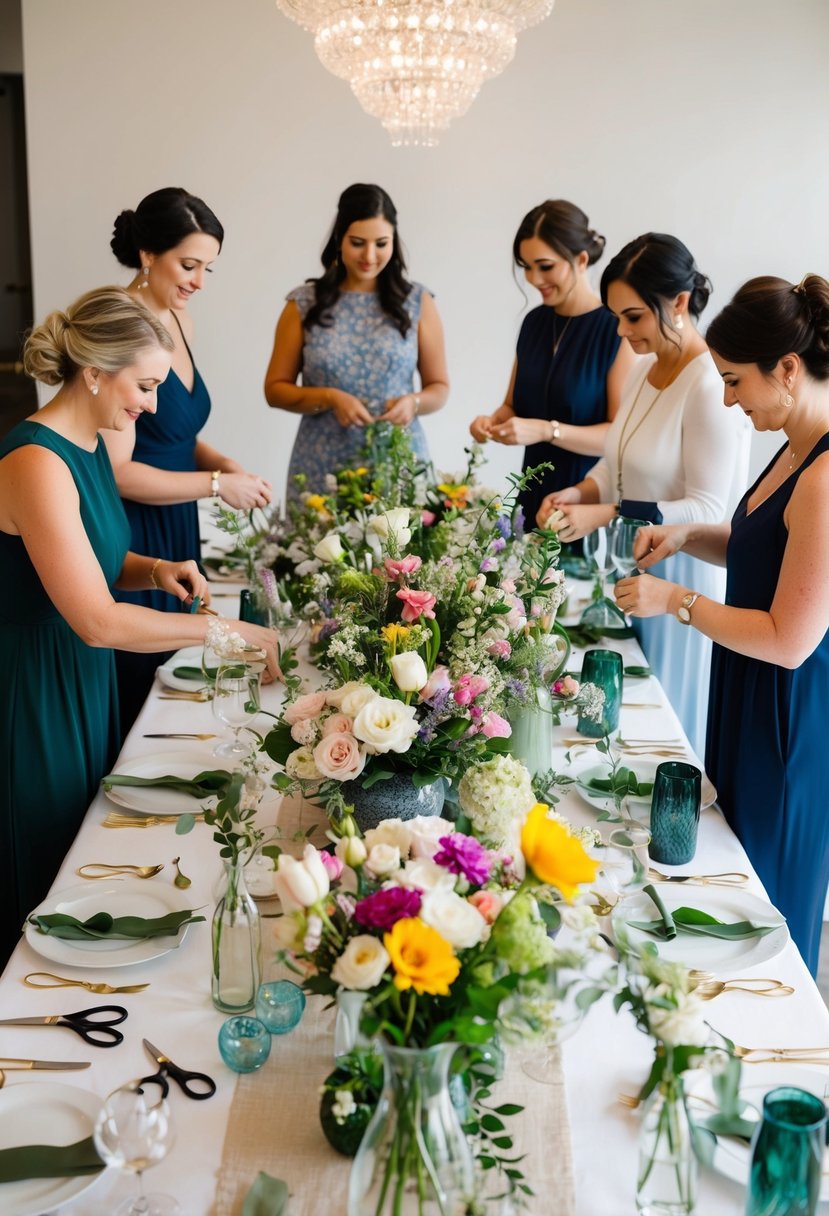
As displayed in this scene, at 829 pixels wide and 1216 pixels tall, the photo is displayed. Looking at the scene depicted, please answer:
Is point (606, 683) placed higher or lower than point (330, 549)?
lower

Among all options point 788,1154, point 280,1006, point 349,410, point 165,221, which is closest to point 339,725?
point 280,1006

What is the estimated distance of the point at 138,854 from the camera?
1.70 meters

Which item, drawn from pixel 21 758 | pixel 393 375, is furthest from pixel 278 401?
pixel 21 758

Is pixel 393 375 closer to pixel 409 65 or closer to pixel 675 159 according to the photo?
pixel 409 65

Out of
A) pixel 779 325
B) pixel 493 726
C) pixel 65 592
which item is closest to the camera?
pixel 493 726

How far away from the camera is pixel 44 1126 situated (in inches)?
45.0

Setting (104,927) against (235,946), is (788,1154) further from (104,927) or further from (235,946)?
(104,927)

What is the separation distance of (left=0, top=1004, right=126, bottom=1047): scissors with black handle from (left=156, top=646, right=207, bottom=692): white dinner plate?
1.11m

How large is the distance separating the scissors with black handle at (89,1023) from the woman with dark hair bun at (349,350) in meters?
2.59

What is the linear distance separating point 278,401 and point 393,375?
1.39ft

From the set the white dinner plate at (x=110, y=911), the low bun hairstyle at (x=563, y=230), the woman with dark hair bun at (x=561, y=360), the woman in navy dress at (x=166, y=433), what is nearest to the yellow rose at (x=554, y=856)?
the white dinner plate at (x=110, y=911)

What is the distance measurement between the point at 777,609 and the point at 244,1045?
109cm

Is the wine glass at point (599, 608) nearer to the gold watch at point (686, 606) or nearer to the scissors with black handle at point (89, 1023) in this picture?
the gold watch at point (686, 606)

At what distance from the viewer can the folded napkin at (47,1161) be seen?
3.53 ft
